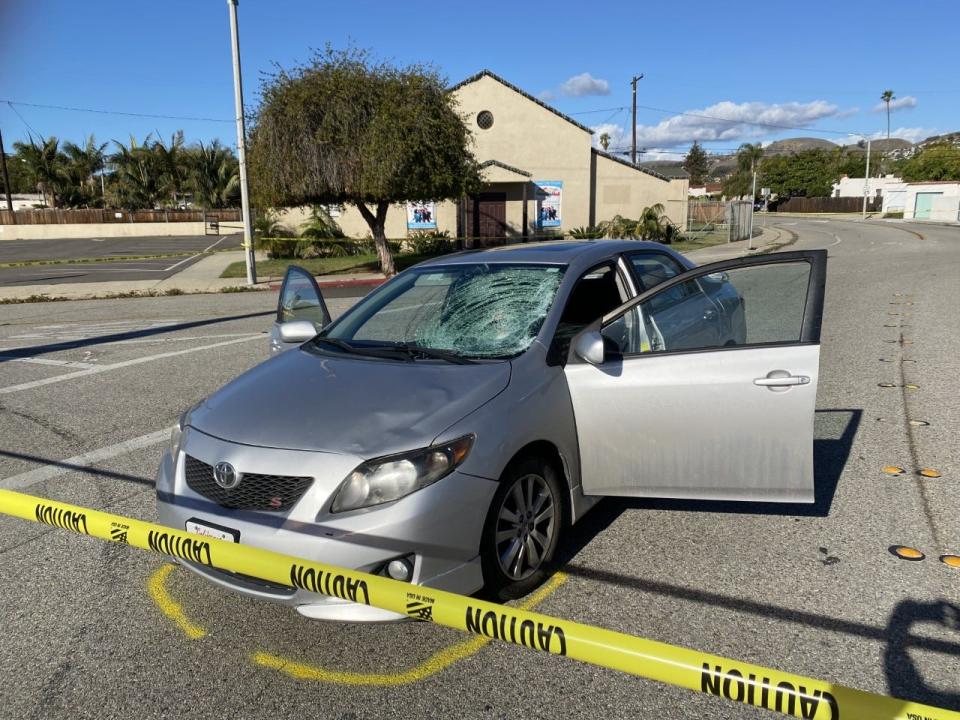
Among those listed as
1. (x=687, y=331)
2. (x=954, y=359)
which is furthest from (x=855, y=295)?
(x=687, y=331)

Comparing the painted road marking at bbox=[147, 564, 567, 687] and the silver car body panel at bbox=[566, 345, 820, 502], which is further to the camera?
the silver car body panel at bbox=[566, 345, 820, 502]

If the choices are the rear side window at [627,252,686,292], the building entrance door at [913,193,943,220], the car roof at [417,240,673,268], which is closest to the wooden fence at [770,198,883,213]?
the building entrance door at [913,193,943,220]

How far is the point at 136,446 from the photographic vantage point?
5.67 meters

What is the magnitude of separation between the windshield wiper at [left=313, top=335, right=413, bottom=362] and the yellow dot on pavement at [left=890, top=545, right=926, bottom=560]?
265cm

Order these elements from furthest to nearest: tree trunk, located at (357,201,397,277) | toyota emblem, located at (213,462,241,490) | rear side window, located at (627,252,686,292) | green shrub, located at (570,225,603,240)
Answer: green shrub, located at (570,225,603,240) → tree trunk, located at (357,201,397,277) → rear side window, located at (627,252,686,292) → toyota emblem, located at (213,462,241,490)

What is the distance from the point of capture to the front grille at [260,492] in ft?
9.37

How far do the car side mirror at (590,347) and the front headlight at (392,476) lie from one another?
0.93m

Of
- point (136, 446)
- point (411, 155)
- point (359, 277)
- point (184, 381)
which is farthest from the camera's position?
point (359, 277)

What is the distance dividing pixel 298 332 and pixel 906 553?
11.6 ft

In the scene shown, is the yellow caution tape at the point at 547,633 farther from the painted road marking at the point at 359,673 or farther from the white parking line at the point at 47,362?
the white parking line at the point at 47,362

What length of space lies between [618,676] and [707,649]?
40cm

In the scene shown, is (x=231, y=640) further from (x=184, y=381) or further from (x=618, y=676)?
(x=184, y=381)

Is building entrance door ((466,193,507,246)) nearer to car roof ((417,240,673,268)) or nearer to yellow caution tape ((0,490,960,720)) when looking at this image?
car roof ((417,240,673,268))

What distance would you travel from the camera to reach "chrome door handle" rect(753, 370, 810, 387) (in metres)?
3.39
